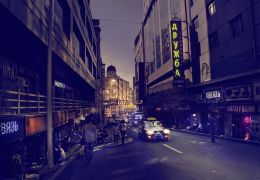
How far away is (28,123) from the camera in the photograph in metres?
9.84

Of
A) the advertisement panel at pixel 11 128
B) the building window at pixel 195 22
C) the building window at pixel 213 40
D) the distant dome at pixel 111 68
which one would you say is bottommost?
the advertisement panel at pixel 11 128

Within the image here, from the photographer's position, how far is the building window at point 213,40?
2622 centimetres

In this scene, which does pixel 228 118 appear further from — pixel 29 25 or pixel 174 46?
pixel 29 25

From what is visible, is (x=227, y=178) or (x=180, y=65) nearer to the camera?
(x=227, y=178)

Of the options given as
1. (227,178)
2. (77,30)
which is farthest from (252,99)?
(77,30)

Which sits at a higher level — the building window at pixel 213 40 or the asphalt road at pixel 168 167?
the building window at pixel 213 40

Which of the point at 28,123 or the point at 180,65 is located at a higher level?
the point at 180,65

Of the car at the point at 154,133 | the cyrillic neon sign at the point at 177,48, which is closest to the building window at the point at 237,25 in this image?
the cyrillic neon sign at the point at 177,48

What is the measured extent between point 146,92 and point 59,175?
63.3 metres

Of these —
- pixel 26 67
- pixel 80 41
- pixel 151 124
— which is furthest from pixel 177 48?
pixel 26 67

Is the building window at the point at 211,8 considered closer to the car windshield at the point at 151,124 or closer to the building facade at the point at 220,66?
the building facade at the point at 220,66

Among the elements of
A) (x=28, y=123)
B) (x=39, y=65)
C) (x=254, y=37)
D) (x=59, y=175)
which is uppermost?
(x=254, y=37)

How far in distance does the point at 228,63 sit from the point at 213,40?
428 cm

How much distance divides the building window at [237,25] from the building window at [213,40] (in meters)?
2.88
